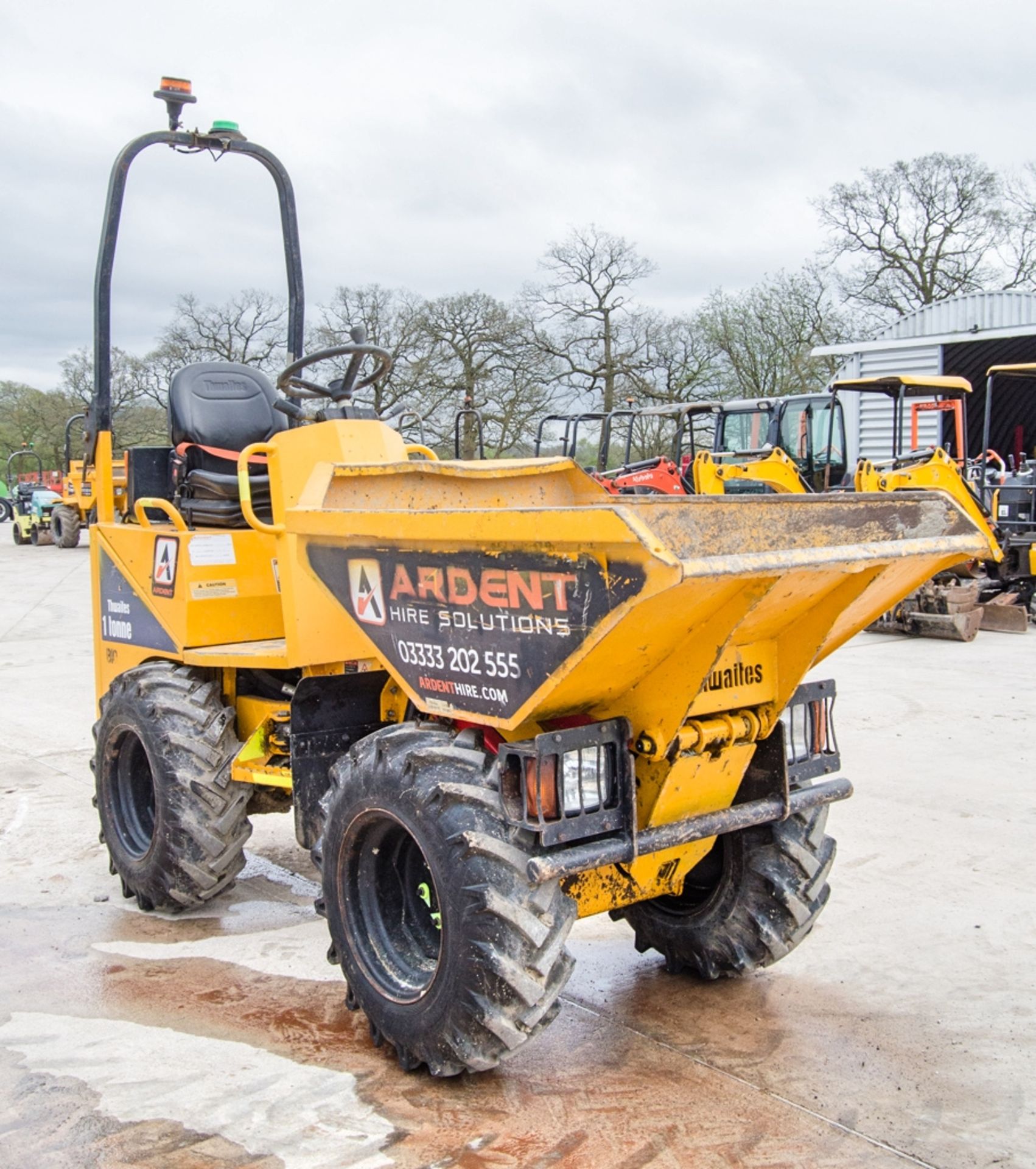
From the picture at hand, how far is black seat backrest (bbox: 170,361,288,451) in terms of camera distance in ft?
15.7

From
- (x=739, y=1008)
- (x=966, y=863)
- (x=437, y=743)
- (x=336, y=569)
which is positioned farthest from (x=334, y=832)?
(x=966, y=863)

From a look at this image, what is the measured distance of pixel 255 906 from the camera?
4.57m

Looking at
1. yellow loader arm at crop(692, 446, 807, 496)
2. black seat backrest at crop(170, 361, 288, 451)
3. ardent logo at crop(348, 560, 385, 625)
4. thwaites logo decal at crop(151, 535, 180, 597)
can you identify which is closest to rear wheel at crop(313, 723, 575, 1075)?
ardent logo at crop(348, 560, 385, 625)

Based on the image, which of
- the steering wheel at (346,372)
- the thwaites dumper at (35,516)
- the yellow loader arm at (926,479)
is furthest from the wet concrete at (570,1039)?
the thwaites dumper at (35,516)

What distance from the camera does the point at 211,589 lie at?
438cm

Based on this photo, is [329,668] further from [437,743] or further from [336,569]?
[437,743]

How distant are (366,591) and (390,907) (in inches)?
34.6

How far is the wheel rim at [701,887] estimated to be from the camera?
147 inches

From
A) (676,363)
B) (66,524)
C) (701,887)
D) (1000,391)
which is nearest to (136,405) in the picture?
(66,524)

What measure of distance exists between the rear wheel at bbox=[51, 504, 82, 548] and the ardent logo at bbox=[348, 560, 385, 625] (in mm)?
21633

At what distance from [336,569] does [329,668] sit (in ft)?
2.84

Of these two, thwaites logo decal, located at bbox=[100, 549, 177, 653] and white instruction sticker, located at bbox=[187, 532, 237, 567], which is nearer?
white instruction sticker, located at bbox=[187, 532, 237, 567]

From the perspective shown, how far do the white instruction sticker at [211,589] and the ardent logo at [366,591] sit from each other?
4.03ft

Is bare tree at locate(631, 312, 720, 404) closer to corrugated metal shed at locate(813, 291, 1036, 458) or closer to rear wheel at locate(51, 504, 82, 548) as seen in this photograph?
corrugated metal shed at locate(813, 291, 1036, 458)
